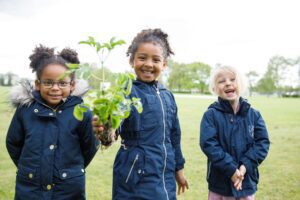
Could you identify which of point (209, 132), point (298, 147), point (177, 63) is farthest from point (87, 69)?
point (177, 63)

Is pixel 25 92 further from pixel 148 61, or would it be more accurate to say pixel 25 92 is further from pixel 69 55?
pixel 148 61

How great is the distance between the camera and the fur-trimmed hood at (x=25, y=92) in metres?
A: 2.78

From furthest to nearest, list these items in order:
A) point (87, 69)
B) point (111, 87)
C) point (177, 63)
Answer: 1. point (177, 63)
2. point (111, 87)
3. point (87, 69)

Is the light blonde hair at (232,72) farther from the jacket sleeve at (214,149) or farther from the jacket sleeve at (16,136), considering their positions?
the jacket sleeve at (16,136)

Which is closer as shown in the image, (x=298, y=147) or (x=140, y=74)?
(x=140, y=74)

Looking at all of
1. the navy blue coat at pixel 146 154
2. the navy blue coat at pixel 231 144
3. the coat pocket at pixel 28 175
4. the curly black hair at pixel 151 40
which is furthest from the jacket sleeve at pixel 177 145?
the coat pocket at pixel 28 175

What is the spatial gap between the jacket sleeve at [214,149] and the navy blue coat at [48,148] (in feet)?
3.42

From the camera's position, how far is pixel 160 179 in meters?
2.59

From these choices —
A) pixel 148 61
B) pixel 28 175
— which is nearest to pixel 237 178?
pixel 148 61

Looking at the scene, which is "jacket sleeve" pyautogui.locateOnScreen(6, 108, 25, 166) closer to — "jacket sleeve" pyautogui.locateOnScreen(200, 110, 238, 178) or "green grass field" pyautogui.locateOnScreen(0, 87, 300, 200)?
"green grass field" pyautogui.locateOnScreen(0, 87, 300, 200)

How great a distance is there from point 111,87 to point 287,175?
4.86m

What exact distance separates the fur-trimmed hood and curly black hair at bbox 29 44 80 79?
0.39 ft

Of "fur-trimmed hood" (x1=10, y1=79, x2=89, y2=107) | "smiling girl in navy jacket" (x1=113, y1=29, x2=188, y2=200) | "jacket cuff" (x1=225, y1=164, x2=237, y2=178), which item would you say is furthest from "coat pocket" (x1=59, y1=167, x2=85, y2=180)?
"jacket cuff" (x1=225, y1=164, x2=237, y2=178)

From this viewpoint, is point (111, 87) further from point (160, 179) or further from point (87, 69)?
point (160, 179)
